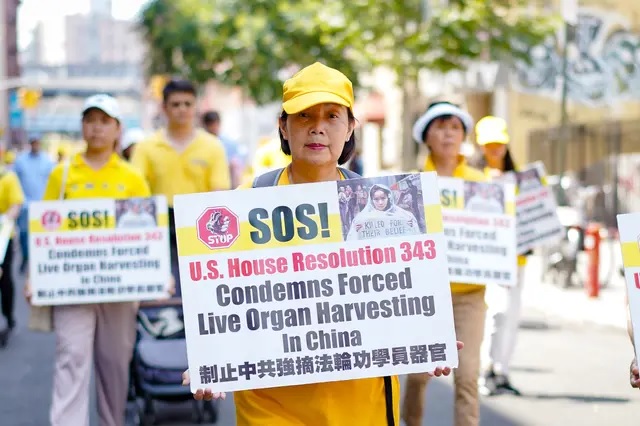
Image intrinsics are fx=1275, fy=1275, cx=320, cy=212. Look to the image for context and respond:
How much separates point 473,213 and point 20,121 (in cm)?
9714

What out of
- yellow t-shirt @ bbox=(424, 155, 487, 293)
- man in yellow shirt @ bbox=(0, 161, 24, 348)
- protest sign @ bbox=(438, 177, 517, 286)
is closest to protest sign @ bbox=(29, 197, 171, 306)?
yellow t-shirt @ bbox=(424, 155, 487, 293)

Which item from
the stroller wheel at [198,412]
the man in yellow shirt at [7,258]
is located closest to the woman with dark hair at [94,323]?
the stroller wheel at [198,412]

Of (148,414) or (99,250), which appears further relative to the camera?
(148,414)

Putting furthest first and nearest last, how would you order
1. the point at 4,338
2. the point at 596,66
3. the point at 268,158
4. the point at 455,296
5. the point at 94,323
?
the point at 596,66, the point at 4,338, the point at 268,158, the point at 94,323, the point at 455,296

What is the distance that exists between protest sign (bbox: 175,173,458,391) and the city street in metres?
4.35

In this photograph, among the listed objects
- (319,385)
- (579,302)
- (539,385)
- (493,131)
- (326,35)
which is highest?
(326,35)

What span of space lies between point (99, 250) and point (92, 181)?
39cm

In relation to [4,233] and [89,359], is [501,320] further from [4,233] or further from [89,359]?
[4,233]

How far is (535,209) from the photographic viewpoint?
980 centimetres

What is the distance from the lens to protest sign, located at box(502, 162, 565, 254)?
973 centimetres

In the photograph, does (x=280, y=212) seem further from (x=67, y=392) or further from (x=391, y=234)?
(x=67, y=392)

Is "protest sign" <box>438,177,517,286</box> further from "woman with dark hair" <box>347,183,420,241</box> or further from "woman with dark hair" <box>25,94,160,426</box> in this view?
"woman with dark hair" <box>347,183,420,241</box>

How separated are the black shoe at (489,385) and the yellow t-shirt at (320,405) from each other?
5.47m

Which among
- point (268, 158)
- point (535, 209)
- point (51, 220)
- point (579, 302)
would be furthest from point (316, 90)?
point (579, 302)
